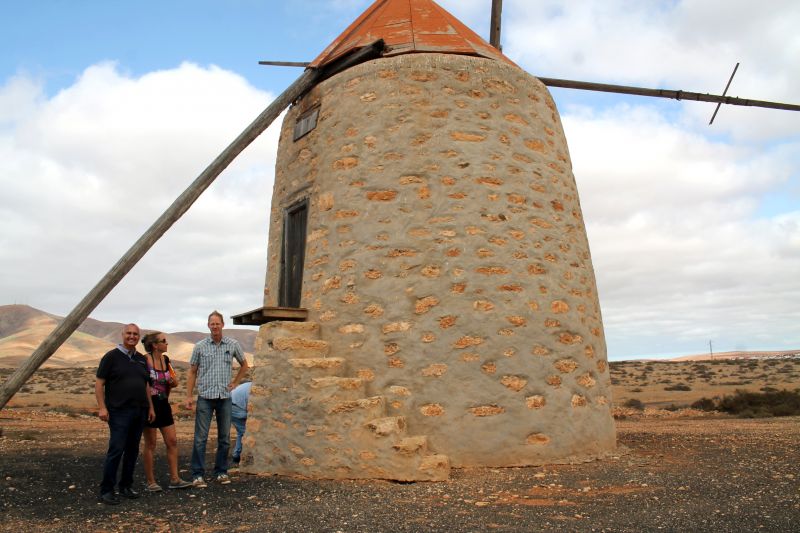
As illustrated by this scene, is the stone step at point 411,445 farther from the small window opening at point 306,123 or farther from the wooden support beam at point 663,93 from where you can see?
the wooden support beam at point 663,93

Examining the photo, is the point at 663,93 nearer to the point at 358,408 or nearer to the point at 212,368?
the point at 358,408

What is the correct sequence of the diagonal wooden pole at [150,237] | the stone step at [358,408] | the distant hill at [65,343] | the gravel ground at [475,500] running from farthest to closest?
1. the distant hill at [65,343]
2. the diagonal wooden pole at [150,237]
3. the stone step at [358,408]
4. the gravel ground at [475,500]

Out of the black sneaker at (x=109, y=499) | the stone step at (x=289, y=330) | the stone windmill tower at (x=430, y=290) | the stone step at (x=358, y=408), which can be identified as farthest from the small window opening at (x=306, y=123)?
the black sneaker at (x=109, y=499)

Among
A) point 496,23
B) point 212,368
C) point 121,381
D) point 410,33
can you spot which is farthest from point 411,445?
point 496,23

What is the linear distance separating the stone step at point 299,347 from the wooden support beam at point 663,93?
5.59 metres

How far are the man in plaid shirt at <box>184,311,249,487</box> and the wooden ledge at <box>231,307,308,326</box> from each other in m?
0.57

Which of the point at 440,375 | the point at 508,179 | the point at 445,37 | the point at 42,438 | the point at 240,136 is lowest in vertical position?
the point at 42,438

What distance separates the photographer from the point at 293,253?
317 inches

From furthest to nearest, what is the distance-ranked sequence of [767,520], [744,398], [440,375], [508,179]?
[744,398], [508,179], [440,375], [767,520]

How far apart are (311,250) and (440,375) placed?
2.13 m

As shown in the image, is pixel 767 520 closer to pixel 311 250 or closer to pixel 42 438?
pixel 311 250

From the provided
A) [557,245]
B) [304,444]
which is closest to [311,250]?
[304,444]

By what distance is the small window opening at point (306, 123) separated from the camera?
7.86 meters

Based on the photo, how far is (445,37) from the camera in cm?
808
